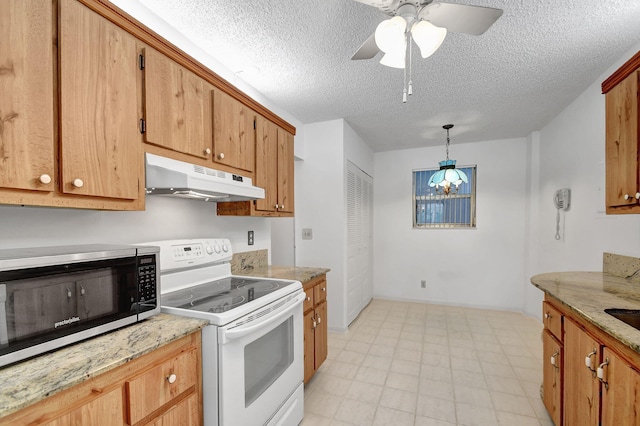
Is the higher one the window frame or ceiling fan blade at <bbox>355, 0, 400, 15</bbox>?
ceiling fan blade at <bbox>355, 0, 400, 15</bbox>

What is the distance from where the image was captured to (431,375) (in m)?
2.48

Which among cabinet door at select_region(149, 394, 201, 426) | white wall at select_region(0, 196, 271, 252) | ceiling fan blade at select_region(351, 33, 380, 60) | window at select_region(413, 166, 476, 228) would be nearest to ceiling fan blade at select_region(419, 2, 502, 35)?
ceiling fan blade at select_region(351, 33, 380, 60)

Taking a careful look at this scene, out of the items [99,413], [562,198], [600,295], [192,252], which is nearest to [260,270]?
[192,252]

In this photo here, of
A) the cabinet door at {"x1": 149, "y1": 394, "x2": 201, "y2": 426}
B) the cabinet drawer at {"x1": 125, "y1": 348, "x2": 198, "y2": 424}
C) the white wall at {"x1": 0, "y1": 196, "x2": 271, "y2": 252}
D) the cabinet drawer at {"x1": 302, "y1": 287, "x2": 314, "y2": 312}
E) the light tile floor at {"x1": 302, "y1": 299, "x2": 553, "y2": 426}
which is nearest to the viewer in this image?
the cabinet drawer at {"x1": 125, "y1": 348, "x2": 198, "y2": 424}

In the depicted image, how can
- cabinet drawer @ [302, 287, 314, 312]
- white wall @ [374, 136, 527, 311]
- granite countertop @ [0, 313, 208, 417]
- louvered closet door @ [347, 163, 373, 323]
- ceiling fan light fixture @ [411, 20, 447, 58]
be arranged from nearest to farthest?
granite countertop @ [0, 313, 208, 417] → ceiling fan light fixture @ [411, 20, 447, 58] → cabinet drawer @ [302, 287, 314, 312] → louvered closet door @ [347, 163, 373, 323] → white wall @ [374, 136, 527, 311]

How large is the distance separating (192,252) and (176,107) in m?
0.88

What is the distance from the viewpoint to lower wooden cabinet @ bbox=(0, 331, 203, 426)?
2.53 ft

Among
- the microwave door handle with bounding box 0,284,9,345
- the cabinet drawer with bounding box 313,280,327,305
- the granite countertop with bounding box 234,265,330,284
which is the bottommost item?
the cabinet drawer with bounding box 313,280,327,305

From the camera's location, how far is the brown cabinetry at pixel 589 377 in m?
1.07

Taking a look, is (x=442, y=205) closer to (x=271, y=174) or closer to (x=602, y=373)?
(x=271, y=174)

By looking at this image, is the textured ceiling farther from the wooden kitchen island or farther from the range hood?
the wooden kitchen island

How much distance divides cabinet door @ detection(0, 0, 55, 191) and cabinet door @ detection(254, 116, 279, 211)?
51.0 inches

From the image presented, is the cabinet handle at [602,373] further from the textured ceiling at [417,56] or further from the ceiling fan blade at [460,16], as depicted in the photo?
the textured ceiling at [417,56]

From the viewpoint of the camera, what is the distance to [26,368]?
0.82 meters
